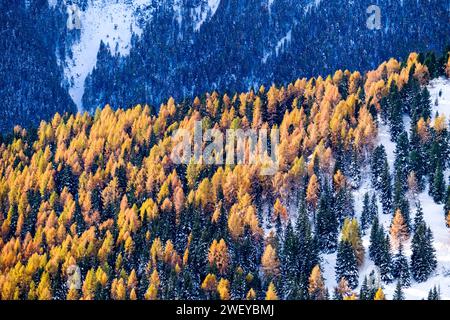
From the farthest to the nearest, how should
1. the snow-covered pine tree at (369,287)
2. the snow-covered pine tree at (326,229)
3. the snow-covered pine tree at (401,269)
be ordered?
the snow-covered pine tree at (326,229), the snow-covered pine tree at (401,269), the snow-covered pine tree at (369,287)

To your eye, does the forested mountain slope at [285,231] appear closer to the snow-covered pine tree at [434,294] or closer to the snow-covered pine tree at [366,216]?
the snow-covered pine tree at [366,216]

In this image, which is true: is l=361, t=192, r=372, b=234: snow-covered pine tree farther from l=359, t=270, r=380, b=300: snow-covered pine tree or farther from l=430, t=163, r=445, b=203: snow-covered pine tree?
l=359, t=270, r=380, b=300: snow-covered pine tree

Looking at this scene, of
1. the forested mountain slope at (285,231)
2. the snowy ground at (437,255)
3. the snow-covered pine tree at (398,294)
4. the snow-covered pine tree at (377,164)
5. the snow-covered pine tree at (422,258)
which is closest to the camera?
the snow-covered pine tree at (398,294)

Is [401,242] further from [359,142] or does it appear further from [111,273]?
[111,273]

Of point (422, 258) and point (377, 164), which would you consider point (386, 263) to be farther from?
point (377, 164)

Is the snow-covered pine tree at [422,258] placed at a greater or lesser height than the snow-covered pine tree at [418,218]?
lesser

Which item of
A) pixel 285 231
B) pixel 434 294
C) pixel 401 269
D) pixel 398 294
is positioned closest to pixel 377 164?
pixel 285 231

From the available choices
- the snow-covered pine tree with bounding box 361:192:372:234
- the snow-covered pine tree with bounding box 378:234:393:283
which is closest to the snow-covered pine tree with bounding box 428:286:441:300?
the snow-covered pine tree with bounding box 378:234:393:283

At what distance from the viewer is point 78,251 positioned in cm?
18012

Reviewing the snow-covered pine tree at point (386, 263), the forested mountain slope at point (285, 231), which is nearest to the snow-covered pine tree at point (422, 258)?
the forested mountain slope at point (285, 231)

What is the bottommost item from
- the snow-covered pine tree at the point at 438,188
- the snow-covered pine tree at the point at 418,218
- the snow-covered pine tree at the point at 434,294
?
the snow-covered pine tree at the point at 434,294
